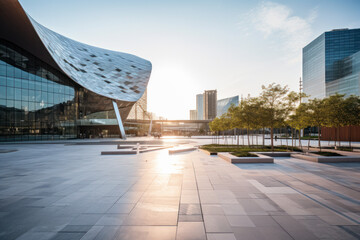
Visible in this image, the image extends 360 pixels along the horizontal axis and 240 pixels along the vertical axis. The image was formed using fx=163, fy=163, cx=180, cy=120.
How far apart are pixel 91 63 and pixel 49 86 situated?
1511 centimetres

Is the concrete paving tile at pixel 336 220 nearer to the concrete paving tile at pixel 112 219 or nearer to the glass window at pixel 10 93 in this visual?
the concrete paving tile at pixel 112 219

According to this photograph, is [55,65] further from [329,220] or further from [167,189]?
[329,220]

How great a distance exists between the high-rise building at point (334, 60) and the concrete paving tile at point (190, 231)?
12853 centimetres

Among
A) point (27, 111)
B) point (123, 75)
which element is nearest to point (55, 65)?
point (27, 111)

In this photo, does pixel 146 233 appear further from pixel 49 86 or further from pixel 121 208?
pixel 49 86

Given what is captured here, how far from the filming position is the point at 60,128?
3591cm

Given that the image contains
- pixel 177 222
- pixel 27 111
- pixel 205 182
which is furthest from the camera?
pixel 27 111

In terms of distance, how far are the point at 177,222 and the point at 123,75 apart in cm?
5162

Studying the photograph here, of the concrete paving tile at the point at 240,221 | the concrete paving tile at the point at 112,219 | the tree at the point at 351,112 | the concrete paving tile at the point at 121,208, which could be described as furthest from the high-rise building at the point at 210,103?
the concrete paving tile at the point at 112,219

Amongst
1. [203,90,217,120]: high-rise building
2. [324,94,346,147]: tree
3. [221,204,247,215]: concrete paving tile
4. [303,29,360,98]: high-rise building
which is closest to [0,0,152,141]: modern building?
[221,204,247,215]: concrete paving tile

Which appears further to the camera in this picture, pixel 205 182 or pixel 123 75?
pixel 123 75

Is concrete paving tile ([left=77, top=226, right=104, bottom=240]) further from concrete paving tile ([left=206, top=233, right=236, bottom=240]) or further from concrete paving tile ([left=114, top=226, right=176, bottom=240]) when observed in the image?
concrete paving tile ([left=206, top=233, right=236, bottom=240])

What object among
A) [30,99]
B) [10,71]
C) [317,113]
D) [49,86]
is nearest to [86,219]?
[317,113]

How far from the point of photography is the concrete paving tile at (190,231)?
3232mm
